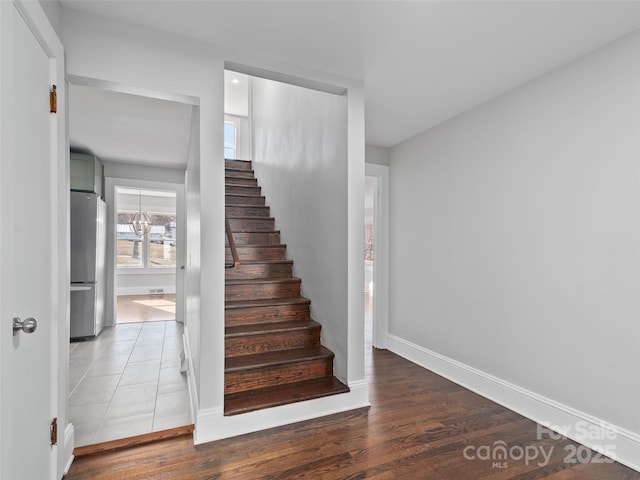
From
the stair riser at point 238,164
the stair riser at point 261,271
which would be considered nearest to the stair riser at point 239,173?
the stair riser at point 238,164

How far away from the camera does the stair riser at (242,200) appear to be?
4625 millimetres

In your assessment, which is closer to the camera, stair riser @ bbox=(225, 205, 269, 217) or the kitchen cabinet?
stair riser @ bbox=(225, 205, 269, 217)

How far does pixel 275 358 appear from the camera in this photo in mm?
2771

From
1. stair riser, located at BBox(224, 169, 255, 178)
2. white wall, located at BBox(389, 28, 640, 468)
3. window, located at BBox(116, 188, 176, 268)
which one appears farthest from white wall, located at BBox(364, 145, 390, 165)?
window, located at BBox(116, 188, 176, 268)

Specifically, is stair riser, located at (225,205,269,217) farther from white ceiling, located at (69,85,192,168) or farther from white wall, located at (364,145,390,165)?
white wall, located at (364,145,390,165)

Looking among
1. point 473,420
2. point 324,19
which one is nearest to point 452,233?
A: point 473,420

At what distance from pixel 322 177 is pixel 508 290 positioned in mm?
1796

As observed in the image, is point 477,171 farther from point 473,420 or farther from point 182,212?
point 182,212

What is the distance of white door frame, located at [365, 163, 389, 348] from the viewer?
4199 millimetres

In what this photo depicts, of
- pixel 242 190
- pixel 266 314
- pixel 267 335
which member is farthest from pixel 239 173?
pixel 267 335

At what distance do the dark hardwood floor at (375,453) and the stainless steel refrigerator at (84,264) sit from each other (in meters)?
2.98

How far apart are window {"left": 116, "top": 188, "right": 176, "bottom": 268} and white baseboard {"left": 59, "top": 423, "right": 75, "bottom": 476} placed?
5.72m

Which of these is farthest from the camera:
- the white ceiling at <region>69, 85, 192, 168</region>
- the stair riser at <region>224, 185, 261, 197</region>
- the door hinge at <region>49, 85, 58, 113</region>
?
the stair riser at <region>224, 185, 261, 197</region>

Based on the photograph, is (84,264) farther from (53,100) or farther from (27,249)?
(27,249)
